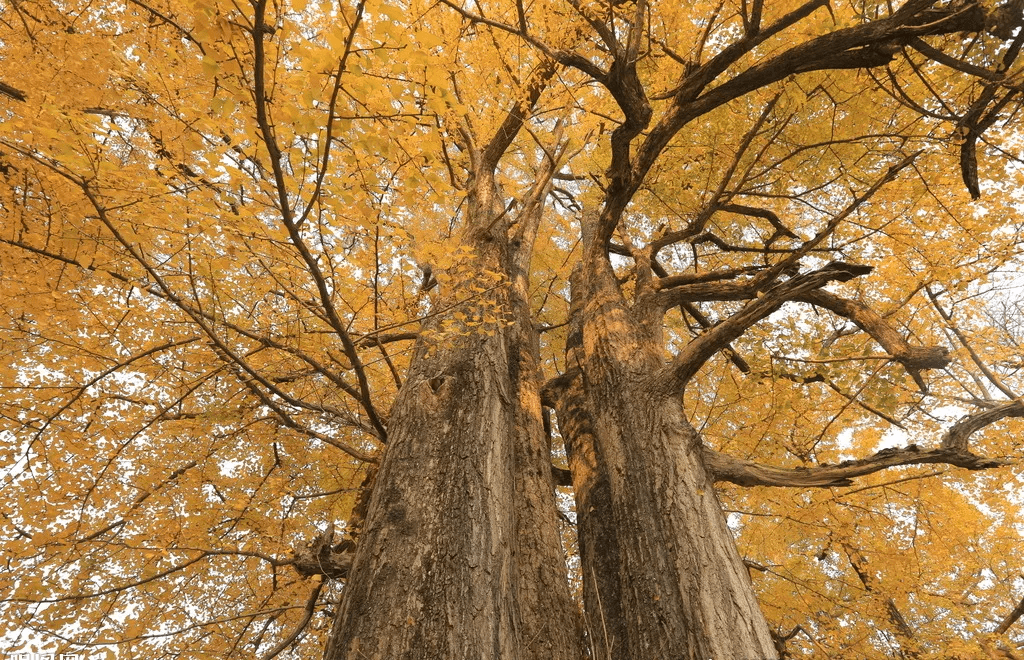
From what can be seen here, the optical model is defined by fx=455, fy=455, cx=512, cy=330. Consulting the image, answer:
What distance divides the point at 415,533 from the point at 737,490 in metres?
4.27

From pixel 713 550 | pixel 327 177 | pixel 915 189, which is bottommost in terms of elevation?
pixel 713 550

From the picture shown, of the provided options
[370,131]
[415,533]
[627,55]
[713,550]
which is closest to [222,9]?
[370,131]

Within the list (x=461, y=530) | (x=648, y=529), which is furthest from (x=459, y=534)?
(x=648, y=529)

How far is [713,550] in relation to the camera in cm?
227

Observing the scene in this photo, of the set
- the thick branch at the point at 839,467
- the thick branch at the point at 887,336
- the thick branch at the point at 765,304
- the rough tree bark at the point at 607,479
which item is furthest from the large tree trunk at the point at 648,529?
the thick branch at the point at 887,336

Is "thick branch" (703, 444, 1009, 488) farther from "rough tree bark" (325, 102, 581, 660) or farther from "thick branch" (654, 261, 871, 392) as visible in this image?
"rough tree bark" (325, 102, 581, 660)

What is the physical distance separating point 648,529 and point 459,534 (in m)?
1.07

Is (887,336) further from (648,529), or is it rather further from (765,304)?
(648,529)

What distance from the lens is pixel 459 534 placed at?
2.02 m

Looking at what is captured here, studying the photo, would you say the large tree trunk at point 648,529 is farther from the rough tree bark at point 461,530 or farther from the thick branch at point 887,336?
the thick branch at point 887,336

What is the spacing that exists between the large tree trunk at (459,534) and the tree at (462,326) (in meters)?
0.02

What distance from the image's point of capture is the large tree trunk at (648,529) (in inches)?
81.6

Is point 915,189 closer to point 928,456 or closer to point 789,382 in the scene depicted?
point 789,382

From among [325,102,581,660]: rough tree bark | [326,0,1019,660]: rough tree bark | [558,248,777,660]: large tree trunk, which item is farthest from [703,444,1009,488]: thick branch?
[325,102,581,660]: rough tree bark
